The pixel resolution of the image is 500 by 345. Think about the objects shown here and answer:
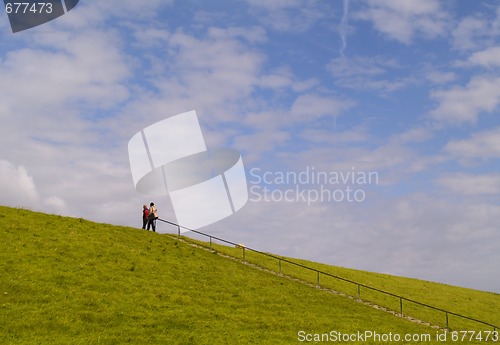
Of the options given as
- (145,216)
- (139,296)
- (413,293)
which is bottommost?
(139,296)

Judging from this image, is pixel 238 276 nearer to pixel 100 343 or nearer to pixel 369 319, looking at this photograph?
pixel 369 319

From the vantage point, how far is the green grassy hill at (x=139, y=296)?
2347 centimetres

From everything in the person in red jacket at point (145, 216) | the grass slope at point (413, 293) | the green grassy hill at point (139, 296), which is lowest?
the green grassy hill at point (139, 296)

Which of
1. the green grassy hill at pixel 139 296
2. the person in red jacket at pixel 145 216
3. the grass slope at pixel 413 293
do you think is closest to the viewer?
the green grassy hill at pixel 139 296

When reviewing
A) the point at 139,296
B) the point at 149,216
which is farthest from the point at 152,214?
the point at 139,296

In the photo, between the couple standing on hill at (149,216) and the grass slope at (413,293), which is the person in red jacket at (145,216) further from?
the grass slope at (413,293)

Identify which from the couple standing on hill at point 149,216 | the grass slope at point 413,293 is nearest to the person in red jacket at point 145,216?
the couple standing on hill at point 149,216

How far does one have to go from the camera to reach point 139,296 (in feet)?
93.2

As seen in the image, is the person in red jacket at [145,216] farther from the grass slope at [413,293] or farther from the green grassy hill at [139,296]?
the grass slope at [413,293]

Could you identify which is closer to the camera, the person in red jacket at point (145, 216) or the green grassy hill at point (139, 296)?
the green grassy hill at point (139, 296)

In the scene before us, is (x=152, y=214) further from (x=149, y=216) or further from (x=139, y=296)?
(x=139, y=296)

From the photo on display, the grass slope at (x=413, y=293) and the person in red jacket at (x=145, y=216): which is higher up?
the person in red jacket at (x=145, y=216)

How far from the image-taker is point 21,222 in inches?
1491

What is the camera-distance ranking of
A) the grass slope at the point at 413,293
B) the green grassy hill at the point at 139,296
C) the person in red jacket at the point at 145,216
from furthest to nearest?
the person in red jacket at the point at 145,216 → the grass slope at the point at 413,293 → the green grassy hill at the point at 139,296
